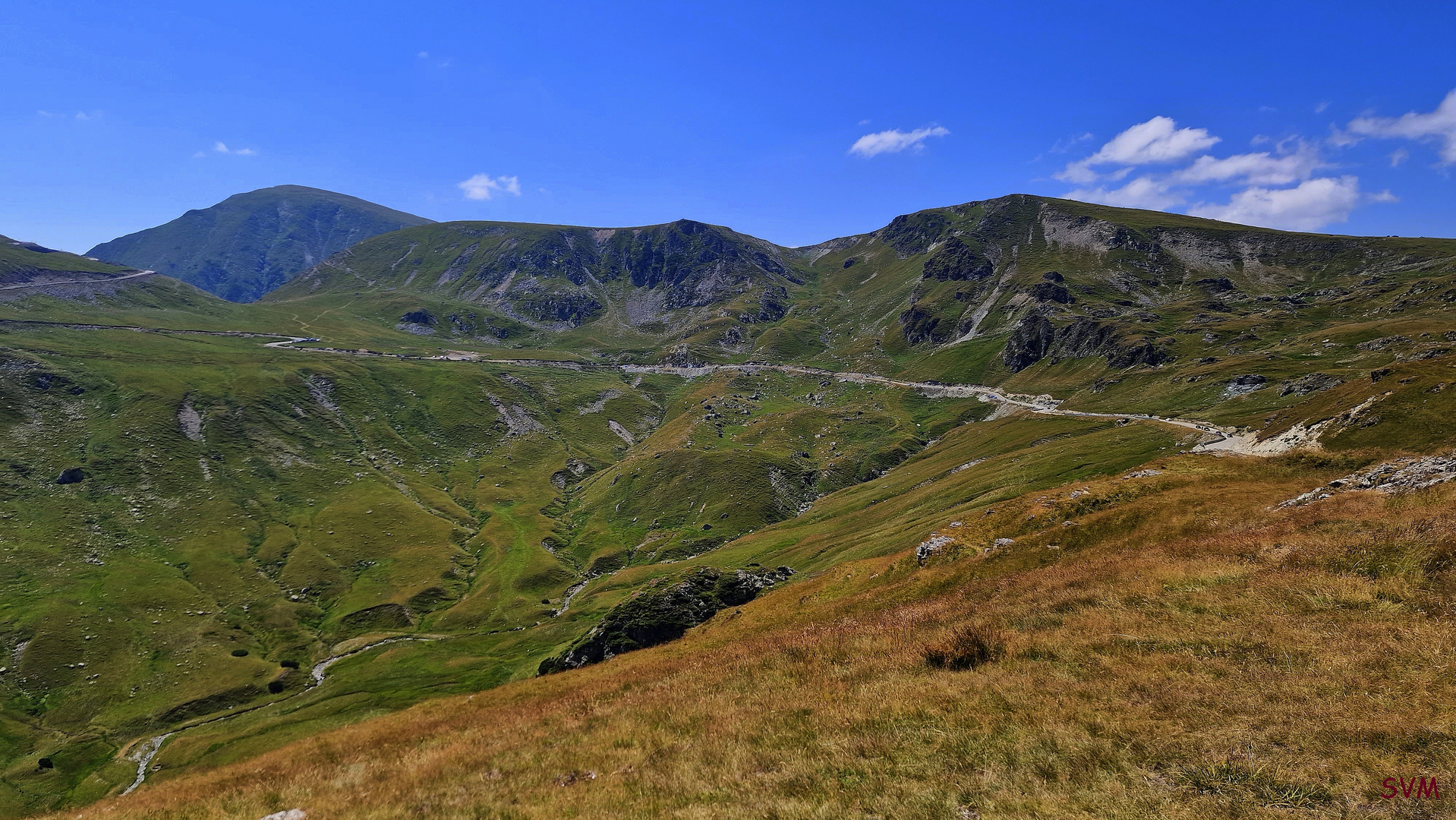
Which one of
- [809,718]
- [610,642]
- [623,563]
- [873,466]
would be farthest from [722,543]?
[809,718]

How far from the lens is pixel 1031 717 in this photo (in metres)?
13.5

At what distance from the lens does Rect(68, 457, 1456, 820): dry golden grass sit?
10.5 metres

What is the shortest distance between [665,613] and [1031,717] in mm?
54524

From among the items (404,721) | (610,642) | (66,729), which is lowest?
(66,729)

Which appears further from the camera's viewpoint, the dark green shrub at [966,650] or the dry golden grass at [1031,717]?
the dark green shrub at [966,650]

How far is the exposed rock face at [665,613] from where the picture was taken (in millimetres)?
61938

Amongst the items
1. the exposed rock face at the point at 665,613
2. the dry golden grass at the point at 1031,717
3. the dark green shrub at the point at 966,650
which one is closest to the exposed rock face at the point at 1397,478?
the dry golden grass at the point at 1031,717

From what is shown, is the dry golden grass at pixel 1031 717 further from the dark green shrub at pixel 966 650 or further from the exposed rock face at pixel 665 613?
the exposed rock face at pixel 665 613

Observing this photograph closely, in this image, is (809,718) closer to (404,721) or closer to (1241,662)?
(1241,662)

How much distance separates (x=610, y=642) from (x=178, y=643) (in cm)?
11136

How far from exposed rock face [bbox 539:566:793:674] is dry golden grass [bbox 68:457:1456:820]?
34.8 m

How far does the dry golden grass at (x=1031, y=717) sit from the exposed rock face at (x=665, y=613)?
34.8 m

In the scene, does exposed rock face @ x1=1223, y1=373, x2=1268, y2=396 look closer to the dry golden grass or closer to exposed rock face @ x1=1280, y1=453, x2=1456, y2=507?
exposed rock face @ x1=1280, y1=453, x2=1456, y2=507

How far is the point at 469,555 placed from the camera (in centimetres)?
16050
